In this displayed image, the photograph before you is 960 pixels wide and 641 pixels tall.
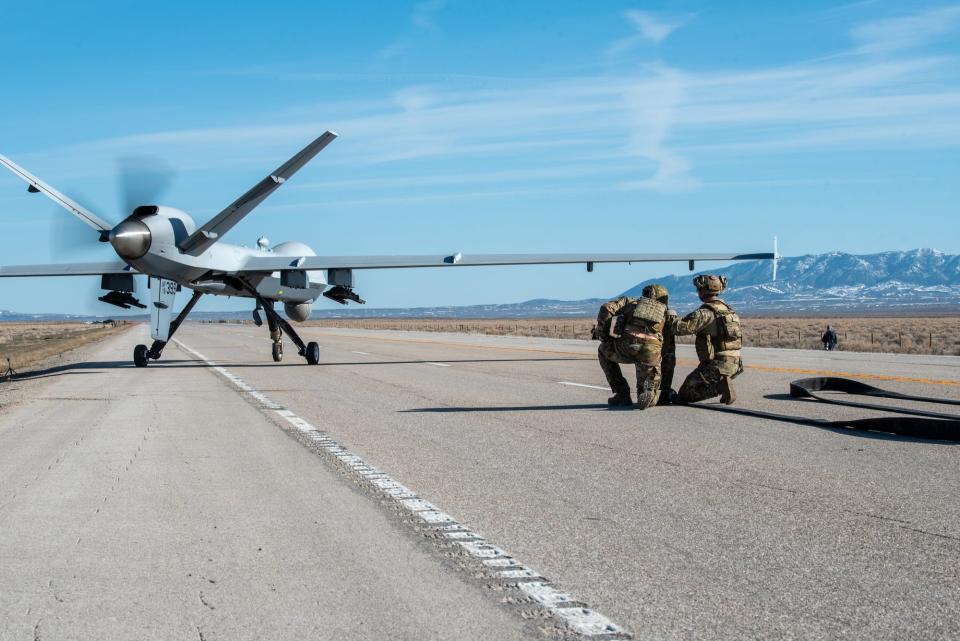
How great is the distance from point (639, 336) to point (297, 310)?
18.1 metres

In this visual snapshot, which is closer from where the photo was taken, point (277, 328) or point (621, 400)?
point (621, 400)

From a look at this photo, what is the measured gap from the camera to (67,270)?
79.2 feet

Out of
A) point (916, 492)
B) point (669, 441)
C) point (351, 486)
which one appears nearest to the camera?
point (916, 492)

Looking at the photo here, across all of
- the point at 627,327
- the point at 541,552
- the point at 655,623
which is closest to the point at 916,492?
the point at 541,552

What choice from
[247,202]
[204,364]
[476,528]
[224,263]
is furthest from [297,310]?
[476,528]

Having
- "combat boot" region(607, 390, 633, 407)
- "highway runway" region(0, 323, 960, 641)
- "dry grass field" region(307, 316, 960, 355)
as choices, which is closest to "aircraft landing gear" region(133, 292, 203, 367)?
"highway runway" region(0, 323, 960, 641)

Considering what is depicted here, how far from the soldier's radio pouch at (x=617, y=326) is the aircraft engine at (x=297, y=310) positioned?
57.1ft

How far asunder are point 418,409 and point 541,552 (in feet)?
26.1

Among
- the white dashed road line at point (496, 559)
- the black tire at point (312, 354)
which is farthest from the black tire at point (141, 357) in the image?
the white dashed road line at point (496, 559)

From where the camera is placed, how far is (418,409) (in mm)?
13180

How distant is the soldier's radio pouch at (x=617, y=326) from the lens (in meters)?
12.6

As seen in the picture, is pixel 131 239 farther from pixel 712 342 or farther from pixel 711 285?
pixel 712 342

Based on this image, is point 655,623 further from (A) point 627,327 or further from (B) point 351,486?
(A) point 627,327

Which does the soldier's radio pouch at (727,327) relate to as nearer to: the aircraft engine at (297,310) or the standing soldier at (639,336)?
the standing soldier at (639,336)
